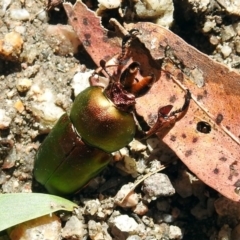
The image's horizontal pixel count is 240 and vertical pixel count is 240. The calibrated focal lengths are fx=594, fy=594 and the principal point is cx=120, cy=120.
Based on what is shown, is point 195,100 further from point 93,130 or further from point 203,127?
point 93,130

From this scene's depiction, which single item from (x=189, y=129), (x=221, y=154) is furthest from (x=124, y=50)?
(x=221, y=154)

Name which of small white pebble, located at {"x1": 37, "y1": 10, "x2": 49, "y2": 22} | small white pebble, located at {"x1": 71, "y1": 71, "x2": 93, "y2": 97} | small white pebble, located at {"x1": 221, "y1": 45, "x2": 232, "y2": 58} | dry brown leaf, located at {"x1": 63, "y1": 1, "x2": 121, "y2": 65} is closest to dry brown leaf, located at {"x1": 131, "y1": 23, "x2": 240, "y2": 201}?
dry brown leaf, located at {"x1": 63, "y1": 1, "x2": 121, "y2": 65}

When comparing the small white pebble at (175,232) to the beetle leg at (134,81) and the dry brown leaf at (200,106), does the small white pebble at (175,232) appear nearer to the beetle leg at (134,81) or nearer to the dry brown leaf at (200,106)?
the dry brown leaf at (200,106)

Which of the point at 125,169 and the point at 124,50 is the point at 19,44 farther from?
the point at 125,169

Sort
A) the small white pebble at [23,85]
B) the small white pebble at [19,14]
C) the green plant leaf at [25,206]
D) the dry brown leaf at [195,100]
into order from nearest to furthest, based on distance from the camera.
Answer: the green plant leaf at [25,206] → the dry brown leaf at [195,100] → the small white pebble at [23,85] → the small white pebble at [19,14]

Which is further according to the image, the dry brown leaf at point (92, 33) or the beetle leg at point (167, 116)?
the dry brown leaf at point (92, 33)

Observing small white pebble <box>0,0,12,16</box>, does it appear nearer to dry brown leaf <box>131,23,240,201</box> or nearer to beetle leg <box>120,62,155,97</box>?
dry brown leaf <box>131,23,240,201</box>

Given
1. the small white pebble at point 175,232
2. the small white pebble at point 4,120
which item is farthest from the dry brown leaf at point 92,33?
the small white pebble at point 175,232
